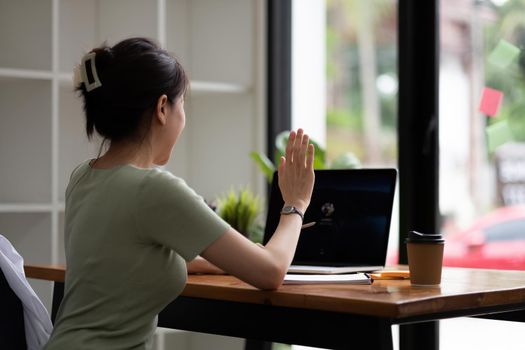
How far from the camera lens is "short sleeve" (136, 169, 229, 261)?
5.80 feet

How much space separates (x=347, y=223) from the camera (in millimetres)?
2338

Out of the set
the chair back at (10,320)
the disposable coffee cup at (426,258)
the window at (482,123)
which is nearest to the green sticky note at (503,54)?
the window at (482,123)

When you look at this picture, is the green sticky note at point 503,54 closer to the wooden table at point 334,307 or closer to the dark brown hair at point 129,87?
the wooden table at point 334,307

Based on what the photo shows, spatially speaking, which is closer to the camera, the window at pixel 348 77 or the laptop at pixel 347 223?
the laptop at pixel 347 223

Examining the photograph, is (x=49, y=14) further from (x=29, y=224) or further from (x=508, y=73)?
(x=508, y=73)

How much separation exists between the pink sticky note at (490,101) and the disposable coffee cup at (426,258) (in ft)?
4.46

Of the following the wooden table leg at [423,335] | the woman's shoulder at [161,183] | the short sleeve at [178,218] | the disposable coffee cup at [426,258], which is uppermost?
the woman's shoulder at [161,183]

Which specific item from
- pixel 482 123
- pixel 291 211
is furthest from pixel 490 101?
pixel 291 211

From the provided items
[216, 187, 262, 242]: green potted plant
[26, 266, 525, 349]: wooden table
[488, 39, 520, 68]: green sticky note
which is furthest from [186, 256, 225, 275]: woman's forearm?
[488, 39, 520, 68]: green sticky note

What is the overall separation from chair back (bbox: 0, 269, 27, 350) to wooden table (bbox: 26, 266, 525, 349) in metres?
0.35

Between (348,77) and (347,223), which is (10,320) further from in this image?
(348,77)

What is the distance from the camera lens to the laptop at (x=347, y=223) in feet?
7.55

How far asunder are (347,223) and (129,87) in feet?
2.41

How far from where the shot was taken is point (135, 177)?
1826 millimetres
